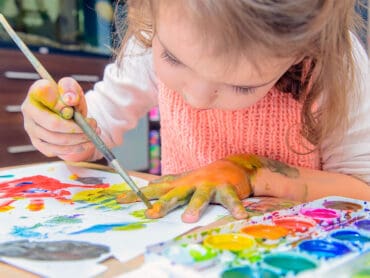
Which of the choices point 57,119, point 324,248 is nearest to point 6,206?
point 57,119

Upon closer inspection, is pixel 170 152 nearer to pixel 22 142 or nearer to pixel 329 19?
pixel 329 19

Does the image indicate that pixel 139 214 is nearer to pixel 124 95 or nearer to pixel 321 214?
pixel 321 214

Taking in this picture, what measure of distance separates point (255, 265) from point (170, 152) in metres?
0.56

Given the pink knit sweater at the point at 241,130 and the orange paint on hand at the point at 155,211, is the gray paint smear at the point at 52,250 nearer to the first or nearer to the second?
the orange paint on hand at the point at 155,211

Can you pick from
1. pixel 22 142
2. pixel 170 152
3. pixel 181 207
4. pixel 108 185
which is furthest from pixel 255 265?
pixel 22 142

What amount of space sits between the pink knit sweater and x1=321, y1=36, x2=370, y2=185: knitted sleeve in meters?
0.03

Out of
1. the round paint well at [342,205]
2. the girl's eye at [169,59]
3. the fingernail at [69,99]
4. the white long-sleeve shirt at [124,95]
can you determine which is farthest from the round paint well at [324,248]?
the white long-sleeve shirt at [124,95]

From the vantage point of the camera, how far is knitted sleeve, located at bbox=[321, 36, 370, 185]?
670mm

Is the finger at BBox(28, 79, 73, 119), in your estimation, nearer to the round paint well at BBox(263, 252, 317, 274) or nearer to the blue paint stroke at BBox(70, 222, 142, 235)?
the blue paint stroke at BBox(70, 222, 142, 235)

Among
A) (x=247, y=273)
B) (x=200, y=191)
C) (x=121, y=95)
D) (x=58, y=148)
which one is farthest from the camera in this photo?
(x=121, y=95)

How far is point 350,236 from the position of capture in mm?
380

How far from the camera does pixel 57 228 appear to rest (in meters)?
0.44

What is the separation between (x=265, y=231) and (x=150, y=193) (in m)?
0.19

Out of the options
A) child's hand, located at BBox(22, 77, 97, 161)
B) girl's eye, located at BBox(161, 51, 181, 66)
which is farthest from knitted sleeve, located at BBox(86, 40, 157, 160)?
girl's eye, located at BBox(161, 51, 181, 66)
